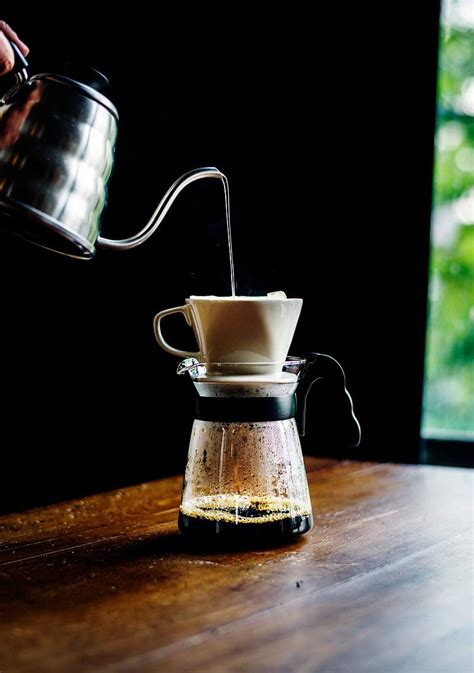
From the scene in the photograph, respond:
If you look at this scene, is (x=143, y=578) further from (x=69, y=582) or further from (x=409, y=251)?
(x=409, y=251)

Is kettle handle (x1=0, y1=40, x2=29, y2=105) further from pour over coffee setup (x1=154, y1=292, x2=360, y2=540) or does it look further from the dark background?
the dark background

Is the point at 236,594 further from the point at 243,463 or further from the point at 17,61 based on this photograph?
the point at 17,61

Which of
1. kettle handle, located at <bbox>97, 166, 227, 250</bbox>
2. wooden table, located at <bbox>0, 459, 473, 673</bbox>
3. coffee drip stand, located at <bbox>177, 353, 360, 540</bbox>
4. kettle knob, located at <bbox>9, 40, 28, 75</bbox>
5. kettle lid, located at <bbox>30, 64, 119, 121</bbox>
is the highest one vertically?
kettle knob, located at <bbox>9, 40, 28, 75</bbox>

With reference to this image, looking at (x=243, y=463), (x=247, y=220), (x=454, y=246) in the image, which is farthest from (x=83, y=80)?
(x=454, y=246)

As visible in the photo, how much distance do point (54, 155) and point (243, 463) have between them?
1.43 feet

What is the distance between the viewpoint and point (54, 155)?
3.04 feet

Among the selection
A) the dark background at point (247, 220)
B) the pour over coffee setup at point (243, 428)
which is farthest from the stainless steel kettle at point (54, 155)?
the dark background at point (247, 220)

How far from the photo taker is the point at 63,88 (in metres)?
0.94

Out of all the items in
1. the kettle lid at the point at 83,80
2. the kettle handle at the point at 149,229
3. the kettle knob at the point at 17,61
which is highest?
the kettle knob at the point at 17,61

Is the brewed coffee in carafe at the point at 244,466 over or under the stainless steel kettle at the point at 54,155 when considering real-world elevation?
under

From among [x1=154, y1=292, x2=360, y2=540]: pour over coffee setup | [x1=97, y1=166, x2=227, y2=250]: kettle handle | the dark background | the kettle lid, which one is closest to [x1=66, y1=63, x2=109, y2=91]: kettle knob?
the kettle lid

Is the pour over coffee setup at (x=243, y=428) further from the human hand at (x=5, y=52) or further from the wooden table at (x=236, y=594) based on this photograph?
the human hand at (x=5, y=52)

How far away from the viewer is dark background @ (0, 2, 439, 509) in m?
1.54

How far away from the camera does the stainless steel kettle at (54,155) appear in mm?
912
